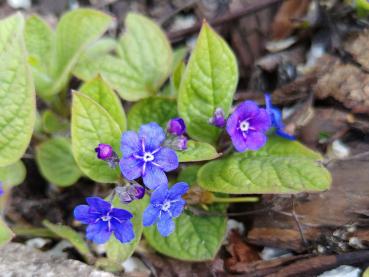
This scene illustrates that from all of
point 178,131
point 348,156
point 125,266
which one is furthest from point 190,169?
point 348,156

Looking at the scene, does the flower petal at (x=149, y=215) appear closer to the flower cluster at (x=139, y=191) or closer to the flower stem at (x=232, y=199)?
the flower cluster at (x=139, y=191)

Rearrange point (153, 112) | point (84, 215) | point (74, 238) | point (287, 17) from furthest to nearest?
Result: 1. point (287, 17)
2. point (153, 112)
3. point (74, 238)
4. point (84, 215)

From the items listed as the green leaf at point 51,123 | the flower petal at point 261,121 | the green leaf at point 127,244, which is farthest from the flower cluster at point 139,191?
the green leaf at point 51,123

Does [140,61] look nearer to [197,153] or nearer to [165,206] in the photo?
[197,153]

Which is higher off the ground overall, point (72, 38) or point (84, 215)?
point (72, 38)

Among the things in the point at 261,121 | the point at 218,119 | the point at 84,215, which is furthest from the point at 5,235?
the point at 261,121
